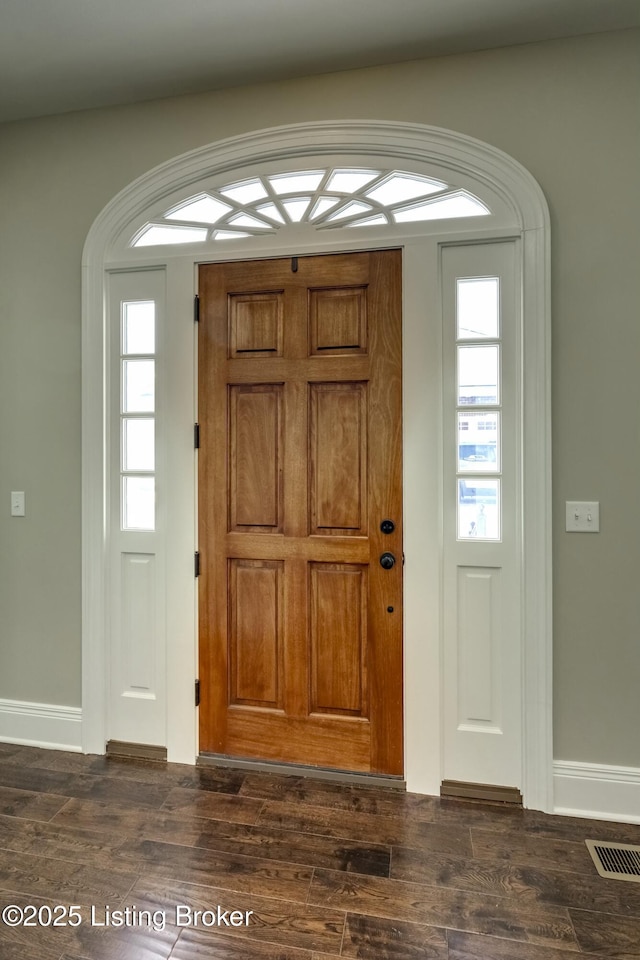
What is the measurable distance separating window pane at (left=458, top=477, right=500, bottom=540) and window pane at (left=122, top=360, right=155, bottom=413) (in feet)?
4.70

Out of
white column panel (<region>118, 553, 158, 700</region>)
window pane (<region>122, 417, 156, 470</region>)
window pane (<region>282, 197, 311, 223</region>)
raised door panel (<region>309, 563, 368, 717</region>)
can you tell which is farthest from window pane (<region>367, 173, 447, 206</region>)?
white column panel (<region>118, 553, 158, 700</region>)

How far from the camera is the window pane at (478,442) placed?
2.25 m

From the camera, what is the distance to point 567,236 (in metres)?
2.16

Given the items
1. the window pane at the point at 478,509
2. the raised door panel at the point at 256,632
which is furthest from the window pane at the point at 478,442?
the raised door panel at the point at 256,632

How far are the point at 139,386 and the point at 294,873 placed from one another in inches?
79.0

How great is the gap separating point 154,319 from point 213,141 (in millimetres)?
809

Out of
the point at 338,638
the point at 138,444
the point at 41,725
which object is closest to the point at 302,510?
the point at 338,638

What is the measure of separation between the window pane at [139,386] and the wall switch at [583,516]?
1.83 metres

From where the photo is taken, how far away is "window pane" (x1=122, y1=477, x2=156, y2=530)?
2.58 meters

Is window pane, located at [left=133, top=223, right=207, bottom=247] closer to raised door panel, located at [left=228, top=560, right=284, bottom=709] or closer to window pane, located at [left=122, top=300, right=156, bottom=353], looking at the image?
window pane, located at [left=122, top=300, right=156, bottom=353]

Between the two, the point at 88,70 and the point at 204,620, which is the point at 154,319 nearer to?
the point at 88,70

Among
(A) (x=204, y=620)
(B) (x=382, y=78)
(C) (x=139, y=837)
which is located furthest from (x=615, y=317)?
(C) (x=139, y=837)

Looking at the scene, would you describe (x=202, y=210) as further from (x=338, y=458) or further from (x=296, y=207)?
(x=338, y=458)

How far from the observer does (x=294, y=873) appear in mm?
1794
